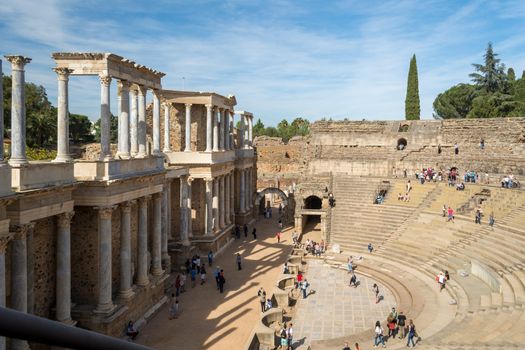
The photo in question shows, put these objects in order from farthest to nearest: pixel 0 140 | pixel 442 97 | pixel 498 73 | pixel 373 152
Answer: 1. pixel 442 97
2. pixel 498 73
3. pixel 373 152
4. pixel 0 140

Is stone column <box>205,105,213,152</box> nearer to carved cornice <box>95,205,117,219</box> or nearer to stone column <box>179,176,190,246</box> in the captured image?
stone column <box>179,176,190,246</box>

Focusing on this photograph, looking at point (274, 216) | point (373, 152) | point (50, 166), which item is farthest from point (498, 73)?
point (50, 166)

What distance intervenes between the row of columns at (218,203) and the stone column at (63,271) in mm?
15051

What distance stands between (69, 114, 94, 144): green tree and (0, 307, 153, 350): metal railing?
5518 centimetres

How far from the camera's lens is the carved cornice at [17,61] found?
1286 centimetres

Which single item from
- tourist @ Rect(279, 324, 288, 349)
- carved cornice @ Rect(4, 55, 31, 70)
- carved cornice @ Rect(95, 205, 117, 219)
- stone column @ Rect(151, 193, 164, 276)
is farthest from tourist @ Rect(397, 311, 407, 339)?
carved cornice @ Rect(4, 55, 31, 70)

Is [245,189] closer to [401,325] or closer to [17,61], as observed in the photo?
[401,325]

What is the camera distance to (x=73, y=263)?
17.0 meters

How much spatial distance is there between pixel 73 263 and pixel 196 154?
13.7 metres

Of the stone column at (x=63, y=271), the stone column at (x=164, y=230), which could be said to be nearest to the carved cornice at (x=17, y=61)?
the stone column at (x=63, y=271)

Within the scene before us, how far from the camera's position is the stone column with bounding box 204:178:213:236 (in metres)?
30.1

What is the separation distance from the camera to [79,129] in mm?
55344

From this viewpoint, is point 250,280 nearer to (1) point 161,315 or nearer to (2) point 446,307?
(1) point 161,315

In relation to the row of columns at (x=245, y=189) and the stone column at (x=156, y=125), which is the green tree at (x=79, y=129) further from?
the stone column at (x=156, y=125)
